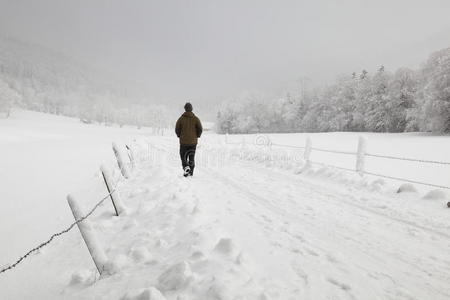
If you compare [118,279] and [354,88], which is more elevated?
[354,88]

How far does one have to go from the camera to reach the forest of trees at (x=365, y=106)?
3466 cm

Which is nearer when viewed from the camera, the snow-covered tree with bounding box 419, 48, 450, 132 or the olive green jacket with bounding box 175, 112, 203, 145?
the olive green jacket with bounding box 175, 112, 203, 145

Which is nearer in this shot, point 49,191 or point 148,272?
point 148,272

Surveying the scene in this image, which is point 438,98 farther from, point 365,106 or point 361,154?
point 361,154

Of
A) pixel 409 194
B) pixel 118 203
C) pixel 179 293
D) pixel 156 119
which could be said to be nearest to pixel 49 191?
pixel 118 203

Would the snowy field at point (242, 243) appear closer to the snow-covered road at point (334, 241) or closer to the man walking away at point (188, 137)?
the snow-covered road at point (334, 241)

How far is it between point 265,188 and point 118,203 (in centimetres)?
370

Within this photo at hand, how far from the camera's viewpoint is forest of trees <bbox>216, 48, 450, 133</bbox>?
34656 mm

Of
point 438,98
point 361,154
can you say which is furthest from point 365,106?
point 361,154

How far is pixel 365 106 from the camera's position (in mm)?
49562

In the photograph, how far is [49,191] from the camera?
9.09 m

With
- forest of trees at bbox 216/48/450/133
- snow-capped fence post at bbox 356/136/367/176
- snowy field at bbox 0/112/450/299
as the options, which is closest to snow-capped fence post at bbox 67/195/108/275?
snowy field at bbox 0/112/450/299

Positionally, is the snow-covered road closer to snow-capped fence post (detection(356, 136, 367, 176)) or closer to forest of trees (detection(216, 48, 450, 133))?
snow-capped fence post (detection(356, 136, 367, 176))

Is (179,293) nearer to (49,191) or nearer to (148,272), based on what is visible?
(148,272)
